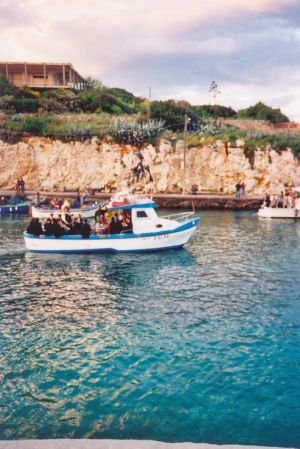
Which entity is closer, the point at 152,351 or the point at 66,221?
the point at 152,351

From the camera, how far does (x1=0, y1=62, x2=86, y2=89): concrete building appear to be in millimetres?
69625

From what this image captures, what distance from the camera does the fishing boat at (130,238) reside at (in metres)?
24.9

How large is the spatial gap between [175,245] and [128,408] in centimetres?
1745

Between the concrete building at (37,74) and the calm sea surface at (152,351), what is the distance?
55605mm

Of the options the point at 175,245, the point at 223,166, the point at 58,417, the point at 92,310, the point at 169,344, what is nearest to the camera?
the point at 58,417

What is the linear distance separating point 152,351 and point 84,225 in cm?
1425

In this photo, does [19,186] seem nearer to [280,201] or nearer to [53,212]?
[53,212]

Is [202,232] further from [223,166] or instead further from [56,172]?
[56,172]

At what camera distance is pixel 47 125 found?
59.4m

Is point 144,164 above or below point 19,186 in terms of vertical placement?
above

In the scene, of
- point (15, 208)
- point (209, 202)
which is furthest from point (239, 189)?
point (15, 208)

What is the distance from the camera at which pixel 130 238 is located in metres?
25.0

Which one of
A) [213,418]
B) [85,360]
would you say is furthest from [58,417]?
[213,418]

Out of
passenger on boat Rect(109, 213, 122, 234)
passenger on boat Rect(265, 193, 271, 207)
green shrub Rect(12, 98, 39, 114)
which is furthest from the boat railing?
green shrub Rect(12, 98, 39, 114)
